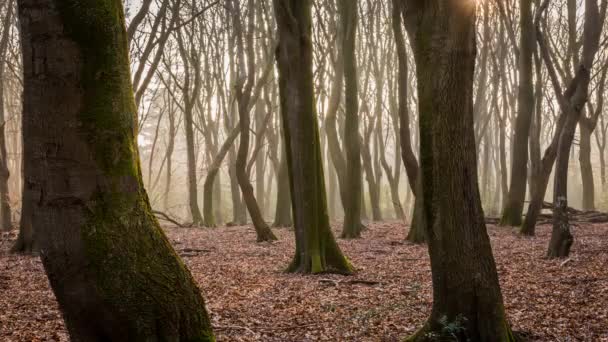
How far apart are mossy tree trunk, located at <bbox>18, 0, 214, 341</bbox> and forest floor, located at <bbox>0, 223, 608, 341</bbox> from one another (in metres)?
1.97

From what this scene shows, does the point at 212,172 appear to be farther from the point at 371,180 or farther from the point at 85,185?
the point at 85,185

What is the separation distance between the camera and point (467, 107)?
430cm

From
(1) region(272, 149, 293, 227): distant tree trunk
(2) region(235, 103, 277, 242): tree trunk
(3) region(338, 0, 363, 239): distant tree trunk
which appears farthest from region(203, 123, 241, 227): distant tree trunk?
(3) region(338, 0, 363, 239): distant tree trunk

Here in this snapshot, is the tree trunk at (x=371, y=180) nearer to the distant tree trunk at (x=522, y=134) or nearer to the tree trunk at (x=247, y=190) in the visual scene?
the distant tree trunk at (x=522, y=134)

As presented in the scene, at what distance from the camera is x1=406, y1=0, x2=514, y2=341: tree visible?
425cm

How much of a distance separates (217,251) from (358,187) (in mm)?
4259

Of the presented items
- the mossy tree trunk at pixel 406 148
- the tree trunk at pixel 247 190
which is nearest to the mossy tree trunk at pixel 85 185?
the mossy tree trunk at pixel 406 148

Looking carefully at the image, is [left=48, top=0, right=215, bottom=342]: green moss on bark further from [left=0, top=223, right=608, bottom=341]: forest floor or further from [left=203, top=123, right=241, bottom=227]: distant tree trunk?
[left=203, top=123, right=241, bottom=227]: distant tree trunk

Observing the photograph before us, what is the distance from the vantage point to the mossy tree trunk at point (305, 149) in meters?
8.77

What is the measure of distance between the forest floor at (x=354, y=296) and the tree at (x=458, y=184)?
0.95 m

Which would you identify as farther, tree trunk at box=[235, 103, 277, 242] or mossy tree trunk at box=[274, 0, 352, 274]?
tree trunk at box=[235, 103, 277, 242]

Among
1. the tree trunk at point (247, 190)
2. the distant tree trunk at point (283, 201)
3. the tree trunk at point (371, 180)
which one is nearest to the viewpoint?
the tree trunk at point (247, 190)

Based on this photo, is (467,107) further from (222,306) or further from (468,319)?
(222,306)

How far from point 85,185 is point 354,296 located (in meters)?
4.47
